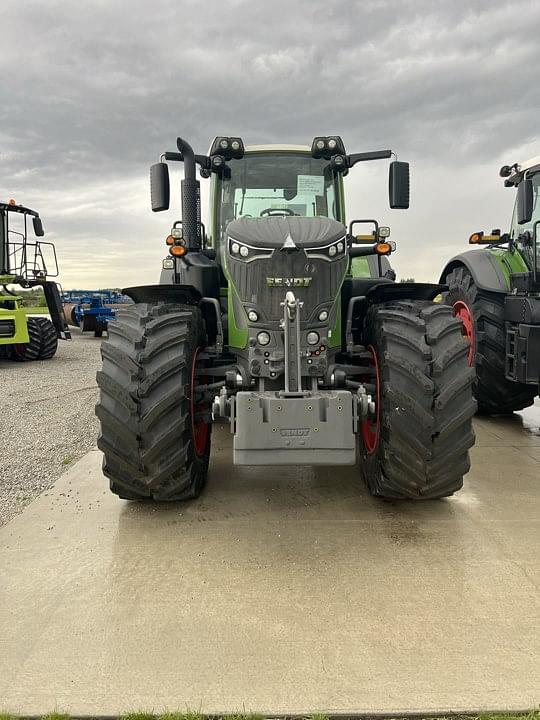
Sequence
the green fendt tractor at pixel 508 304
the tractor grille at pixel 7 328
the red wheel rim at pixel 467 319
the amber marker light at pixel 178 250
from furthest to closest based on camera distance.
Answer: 1. the tractor grille at pixel 7 328
2. the red wheel rim at pixel 467 319
3. the green fendt tractor at pixel 508 304
4. the amber marker light at pixel 178 250

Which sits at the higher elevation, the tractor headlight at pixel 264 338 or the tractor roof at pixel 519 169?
the tractor roof at pixel 519 169

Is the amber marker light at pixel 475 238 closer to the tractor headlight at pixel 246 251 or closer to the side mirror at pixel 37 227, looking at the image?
the tractor headlight at pixel 246 251

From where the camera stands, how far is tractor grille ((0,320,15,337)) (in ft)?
37.0

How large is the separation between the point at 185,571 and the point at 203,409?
1262mm

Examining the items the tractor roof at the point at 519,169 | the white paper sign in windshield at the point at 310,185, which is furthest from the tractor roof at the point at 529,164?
the white paper sign in windshield at the point at 310,185

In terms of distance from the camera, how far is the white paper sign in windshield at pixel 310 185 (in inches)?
176

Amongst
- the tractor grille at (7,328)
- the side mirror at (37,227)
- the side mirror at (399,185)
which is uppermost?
the side mirror at (37,227)

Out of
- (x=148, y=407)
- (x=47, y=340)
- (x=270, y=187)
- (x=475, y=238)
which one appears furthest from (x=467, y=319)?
(x=47, y=340)

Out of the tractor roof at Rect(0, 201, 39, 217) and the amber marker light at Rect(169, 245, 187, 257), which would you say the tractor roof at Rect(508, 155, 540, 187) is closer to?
the amber marker light at Rect(169, 245, 187, 257)

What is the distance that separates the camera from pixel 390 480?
328 centimetres

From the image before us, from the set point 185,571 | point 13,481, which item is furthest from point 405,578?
point 13,481

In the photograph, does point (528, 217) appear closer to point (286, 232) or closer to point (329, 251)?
point (329, 251)

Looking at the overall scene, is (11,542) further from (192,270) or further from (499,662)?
(499,662)

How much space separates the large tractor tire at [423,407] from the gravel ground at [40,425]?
2381 millimetres
